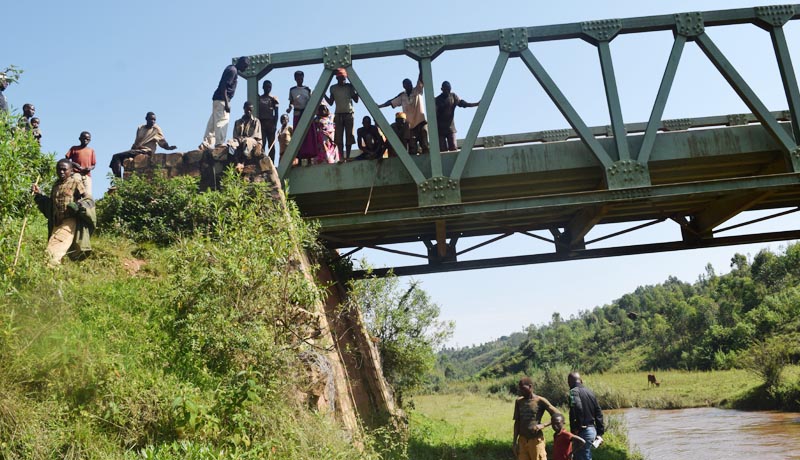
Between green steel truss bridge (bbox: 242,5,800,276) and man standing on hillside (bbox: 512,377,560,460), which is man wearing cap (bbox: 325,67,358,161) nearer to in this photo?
green steel truss bridge (bbox: 242,5,800,276)

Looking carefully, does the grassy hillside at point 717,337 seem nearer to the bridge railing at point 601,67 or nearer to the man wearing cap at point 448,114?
the bridge railing at point 601,67

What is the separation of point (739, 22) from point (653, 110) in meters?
2.08

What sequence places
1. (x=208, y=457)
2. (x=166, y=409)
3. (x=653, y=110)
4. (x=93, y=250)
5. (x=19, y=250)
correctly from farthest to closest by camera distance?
(x=653, y=110) → (x=93, y=250) → (x=19, y=250) → (x=166, y=409) → (x=208, y=457)

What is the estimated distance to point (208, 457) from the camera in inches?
188

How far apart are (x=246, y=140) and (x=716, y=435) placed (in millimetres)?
15308

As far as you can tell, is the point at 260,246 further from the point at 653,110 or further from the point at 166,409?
the point at 653,110

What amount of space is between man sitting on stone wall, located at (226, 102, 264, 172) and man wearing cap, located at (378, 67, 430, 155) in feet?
6.56

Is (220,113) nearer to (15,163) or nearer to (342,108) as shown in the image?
(342,108)

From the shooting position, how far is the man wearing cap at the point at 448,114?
31.5 feet

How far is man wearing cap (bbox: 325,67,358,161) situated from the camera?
9.51m

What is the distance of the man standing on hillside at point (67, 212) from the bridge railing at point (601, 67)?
2.65 meters

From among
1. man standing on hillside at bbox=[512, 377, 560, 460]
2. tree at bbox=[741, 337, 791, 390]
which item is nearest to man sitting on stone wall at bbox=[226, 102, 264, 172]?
man standing on hillside at bbox=[512, 377, 560, 460]

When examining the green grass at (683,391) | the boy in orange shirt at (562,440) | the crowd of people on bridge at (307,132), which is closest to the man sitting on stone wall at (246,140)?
the crowd of people on bridge at (307,132)

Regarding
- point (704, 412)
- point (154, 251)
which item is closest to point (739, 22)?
point (154, 251)
